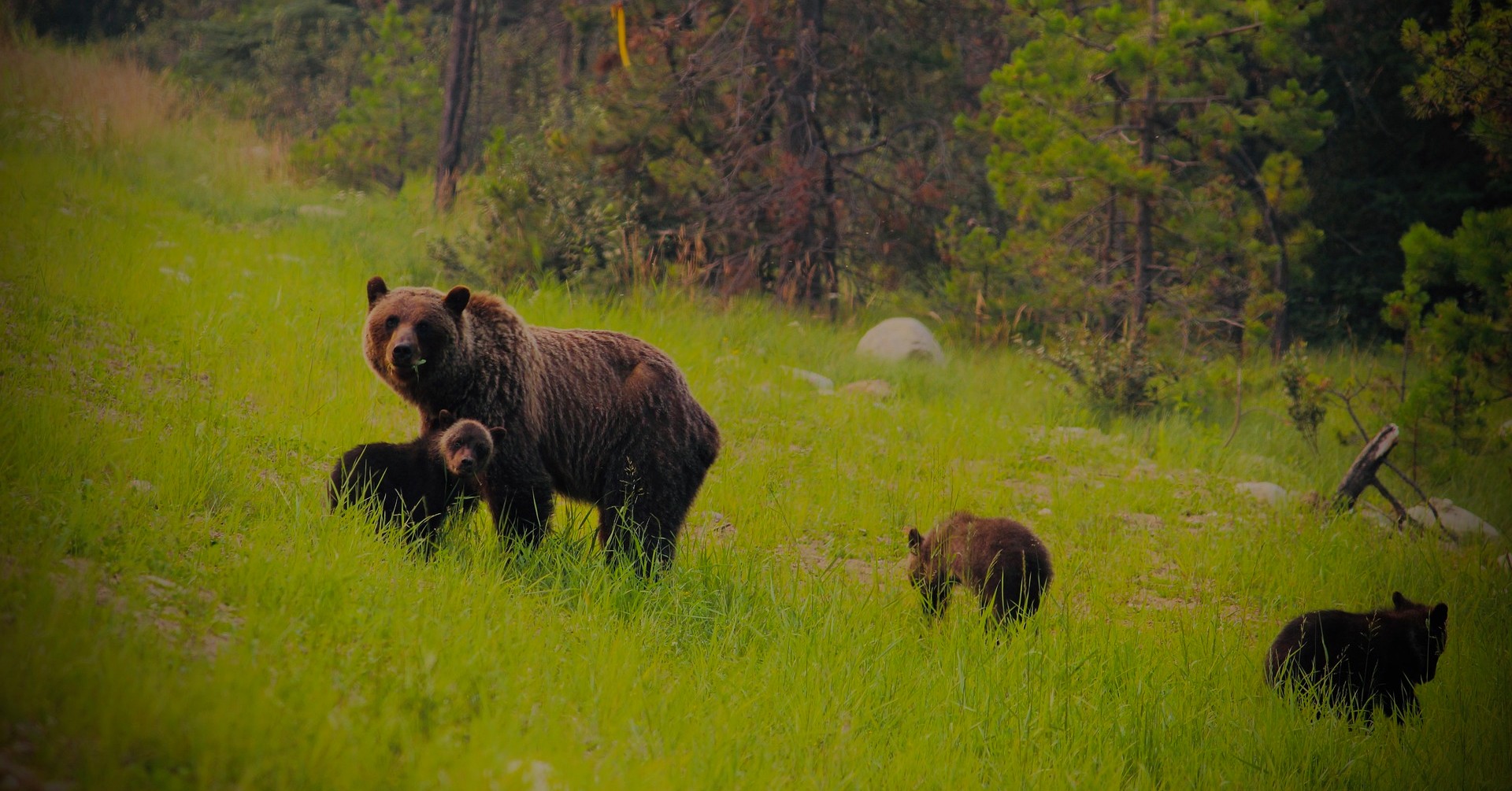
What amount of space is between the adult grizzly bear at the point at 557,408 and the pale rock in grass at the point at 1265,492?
221 inches

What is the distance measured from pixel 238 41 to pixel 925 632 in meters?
23.7

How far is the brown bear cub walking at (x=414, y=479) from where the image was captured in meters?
5.08

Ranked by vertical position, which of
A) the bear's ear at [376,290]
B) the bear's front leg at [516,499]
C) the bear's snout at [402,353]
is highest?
the bear's ear at [376,290]

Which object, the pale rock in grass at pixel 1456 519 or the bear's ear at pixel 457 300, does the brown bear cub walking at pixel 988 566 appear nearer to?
the bear's ear at pixel 457 300

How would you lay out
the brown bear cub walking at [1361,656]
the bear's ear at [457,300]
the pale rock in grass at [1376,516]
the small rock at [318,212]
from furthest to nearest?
1. the small rock at [318,212]
2. the pale rock in grass at [1376,516]
3. the brown bear cub walking at [1361,656]
4. the bear's ear at [457,300]

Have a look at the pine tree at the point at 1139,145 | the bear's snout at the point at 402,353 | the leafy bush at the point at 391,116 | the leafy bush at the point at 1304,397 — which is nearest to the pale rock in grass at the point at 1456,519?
the leafy bush at the point at 1304,397

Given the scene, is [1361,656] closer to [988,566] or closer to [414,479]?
[988,566]

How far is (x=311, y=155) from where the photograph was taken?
740 inches

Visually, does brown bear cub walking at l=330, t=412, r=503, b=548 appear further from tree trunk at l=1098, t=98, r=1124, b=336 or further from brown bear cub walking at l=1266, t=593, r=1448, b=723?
tree trunk at l=1098, t=98, r=1124, b=336

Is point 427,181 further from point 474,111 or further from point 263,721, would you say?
point 263,721

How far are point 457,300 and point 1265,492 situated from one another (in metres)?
7.21

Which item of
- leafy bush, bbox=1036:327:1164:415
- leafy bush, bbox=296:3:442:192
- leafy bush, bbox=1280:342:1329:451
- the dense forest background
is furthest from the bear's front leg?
leafy bush, bbox=296:3:442:192

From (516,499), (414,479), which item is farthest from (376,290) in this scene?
(516,499)

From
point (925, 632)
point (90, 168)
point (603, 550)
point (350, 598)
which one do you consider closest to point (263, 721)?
point (350, 598)
